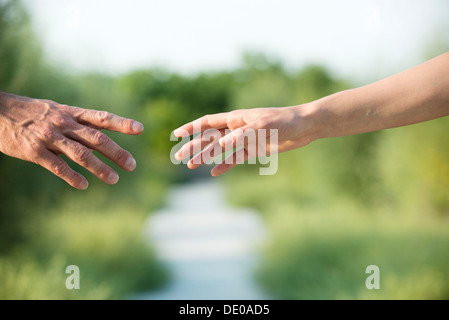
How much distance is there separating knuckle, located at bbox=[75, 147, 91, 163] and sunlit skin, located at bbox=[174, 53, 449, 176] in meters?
0.29

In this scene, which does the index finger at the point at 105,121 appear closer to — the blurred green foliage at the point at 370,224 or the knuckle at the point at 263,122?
the knuckle at the point at 263,122

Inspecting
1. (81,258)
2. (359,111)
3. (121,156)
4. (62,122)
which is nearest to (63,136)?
(62,122)

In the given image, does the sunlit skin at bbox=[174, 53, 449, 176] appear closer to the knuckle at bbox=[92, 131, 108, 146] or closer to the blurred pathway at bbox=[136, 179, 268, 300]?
the knuckle at bbox=[92, 131, 108, 146]

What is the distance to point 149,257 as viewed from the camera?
201 inches

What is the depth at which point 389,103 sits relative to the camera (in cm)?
165

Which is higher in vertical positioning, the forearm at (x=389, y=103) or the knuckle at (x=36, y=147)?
the forearm at (x=389, y=103)

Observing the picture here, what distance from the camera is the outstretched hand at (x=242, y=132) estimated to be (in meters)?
1.52

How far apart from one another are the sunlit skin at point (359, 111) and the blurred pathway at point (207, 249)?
3178 mm

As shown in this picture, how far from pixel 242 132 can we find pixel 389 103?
54 cm

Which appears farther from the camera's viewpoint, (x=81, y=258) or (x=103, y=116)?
(x=81, y=258)

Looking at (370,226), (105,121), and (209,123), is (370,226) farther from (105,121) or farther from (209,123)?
(105,121)

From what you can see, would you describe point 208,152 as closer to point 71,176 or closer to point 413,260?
point 71,176

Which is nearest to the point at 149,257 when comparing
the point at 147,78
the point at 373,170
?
the point at 373,170

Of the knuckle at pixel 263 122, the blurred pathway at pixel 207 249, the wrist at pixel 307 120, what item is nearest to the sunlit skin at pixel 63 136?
the knuckle at pixel 263 122
